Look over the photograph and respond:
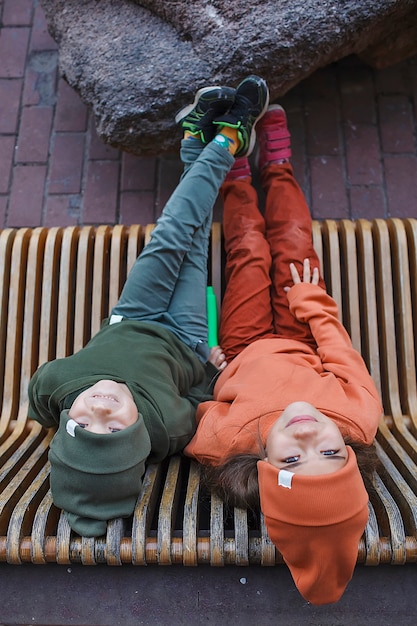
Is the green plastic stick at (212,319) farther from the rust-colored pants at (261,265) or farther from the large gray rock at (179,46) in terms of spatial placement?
the large gray rock at (179,46)

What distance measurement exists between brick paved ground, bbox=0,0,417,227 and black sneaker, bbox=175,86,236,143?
55 centimetres

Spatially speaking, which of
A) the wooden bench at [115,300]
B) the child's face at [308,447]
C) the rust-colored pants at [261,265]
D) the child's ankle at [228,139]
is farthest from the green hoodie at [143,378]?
the child's ankle at [228,139]

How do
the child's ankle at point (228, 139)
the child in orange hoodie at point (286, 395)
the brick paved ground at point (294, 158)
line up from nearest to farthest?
the child in orange hoodie at point (286, 395)
the child's ankle at point (228, 139)
the brick paved ground at point (294, 158)

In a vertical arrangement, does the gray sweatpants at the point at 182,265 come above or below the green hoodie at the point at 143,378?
above

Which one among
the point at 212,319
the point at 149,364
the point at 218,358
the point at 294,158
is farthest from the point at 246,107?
the point at 149,364

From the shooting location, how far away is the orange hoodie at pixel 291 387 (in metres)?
2.18

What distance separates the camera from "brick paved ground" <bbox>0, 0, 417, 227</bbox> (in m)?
3.32

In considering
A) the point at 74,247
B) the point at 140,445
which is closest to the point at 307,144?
the point at 74,247

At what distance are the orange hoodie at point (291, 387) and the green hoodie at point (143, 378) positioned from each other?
100mm

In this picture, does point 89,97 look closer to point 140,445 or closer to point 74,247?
point 74,247

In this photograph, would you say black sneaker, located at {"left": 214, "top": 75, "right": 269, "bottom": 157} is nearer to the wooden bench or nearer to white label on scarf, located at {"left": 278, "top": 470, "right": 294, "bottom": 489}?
the wooden bench

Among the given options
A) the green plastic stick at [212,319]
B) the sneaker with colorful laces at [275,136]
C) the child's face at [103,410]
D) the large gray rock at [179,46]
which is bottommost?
the child's face at [103,410]

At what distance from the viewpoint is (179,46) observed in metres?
2.81

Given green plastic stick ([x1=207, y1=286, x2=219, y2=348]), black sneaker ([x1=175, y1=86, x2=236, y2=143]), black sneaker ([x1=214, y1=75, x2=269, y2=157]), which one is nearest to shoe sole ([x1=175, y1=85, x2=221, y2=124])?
black sneaker ([x1=175, y1=86, x2=236, y2=143])
